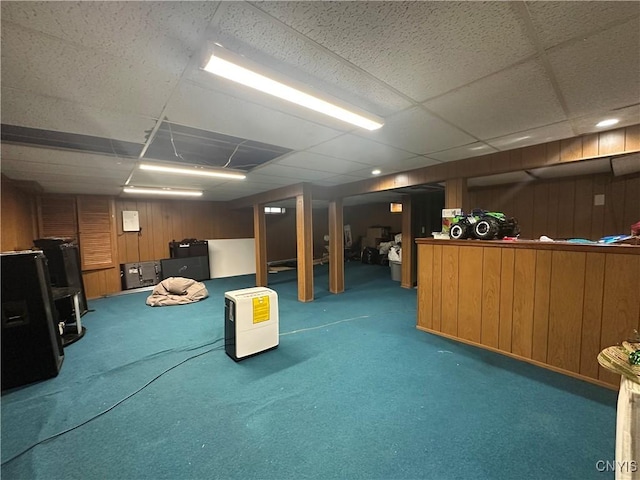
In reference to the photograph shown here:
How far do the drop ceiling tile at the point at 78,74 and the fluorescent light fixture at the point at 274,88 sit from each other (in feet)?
1.15

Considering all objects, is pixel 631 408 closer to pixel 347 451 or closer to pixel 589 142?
pixel 347 451

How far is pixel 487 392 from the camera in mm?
2072

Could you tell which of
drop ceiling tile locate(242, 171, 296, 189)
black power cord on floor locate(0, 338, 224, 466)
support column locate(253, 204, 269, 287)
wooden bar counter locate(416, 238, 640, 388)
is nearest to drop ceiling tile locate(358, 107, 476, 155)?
wooden bar counter locate(416, 238, 640, 388)

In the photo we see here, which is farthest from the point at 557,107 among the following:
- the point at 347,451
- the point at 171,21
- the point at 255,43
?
the point at 347,451

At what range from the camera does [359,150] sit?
296cm

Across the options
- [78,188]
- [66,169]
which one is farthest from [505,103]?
[78,188]

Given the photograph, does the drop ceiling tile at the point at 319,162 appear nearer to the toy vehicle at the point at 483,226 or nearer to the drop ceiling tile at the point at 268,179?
the drop ceiling tile at the point at 268,179

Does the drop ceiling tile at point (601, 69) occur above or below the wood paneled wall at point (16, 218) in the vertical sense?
above

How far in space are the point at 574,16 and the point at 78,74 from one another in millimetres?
2468

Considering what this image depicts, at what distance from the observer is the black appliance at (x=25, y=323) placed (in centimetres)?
225

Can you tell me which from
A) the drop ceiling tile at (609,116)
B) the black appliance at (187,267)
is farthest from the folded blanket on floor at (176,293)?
the drop ceiling tile at (609,116)

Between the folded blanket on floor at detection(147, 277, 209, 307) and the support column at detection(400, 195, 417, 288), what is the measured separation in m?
4.40

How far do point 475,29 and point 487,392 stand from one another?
2476 mm

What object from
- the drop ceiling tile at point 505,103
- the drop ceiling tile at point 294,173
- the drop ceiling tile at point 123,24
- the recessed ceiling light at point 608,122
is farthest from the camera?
the drop ceiling tile at point 294,173
